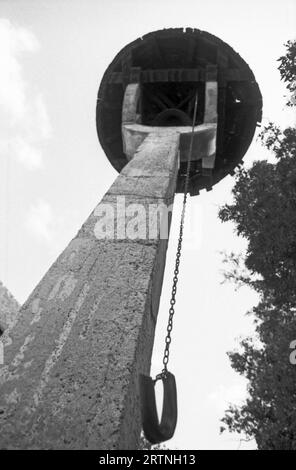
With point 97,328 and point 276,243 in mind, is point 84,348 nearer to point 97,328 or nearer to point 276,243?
point 97,328

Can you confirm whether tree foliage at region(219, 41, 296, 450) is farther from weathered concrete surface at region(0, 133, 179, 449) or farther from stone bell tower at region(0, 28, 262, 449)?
weathered concrete surface at region(0, 133, 179, 449)

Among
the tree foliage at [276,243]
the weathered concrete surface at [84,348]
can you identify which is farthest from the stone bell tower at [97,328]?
the tree foliage at [276,243]

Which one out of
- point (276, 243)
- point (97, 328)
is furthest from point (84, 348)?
point (276, 243)

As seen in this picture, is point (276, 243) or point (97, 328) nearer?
point (97, 328)

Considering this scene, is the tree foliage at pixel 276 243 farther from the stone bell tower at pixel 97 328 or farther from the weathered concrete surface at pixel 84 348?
the weathered concrete surface at pixel 84 348

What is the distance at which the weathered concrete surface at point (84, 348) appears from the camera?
1.71 metres

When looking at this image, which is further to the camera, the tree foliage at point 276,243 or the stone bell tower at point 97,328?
the tree foliage at point 276,243

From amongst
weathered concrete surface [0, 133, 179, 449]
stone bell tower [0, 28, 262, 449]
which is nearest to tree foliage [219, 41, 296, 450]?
stone bell tower [0, 28, 262, 449]

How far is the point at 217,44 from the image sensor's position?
674 centimetres

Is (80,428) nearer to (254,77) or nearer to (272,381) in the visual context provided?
(272,381)

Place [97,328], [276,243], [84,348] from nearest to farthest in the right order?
[84,348] < [97,328] < [276,243]

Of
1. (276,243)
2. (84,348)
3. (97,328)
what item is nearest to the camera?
(84,348)

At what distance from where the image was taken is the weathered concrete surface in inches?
67.4

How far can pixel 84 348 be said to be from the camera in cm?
207
